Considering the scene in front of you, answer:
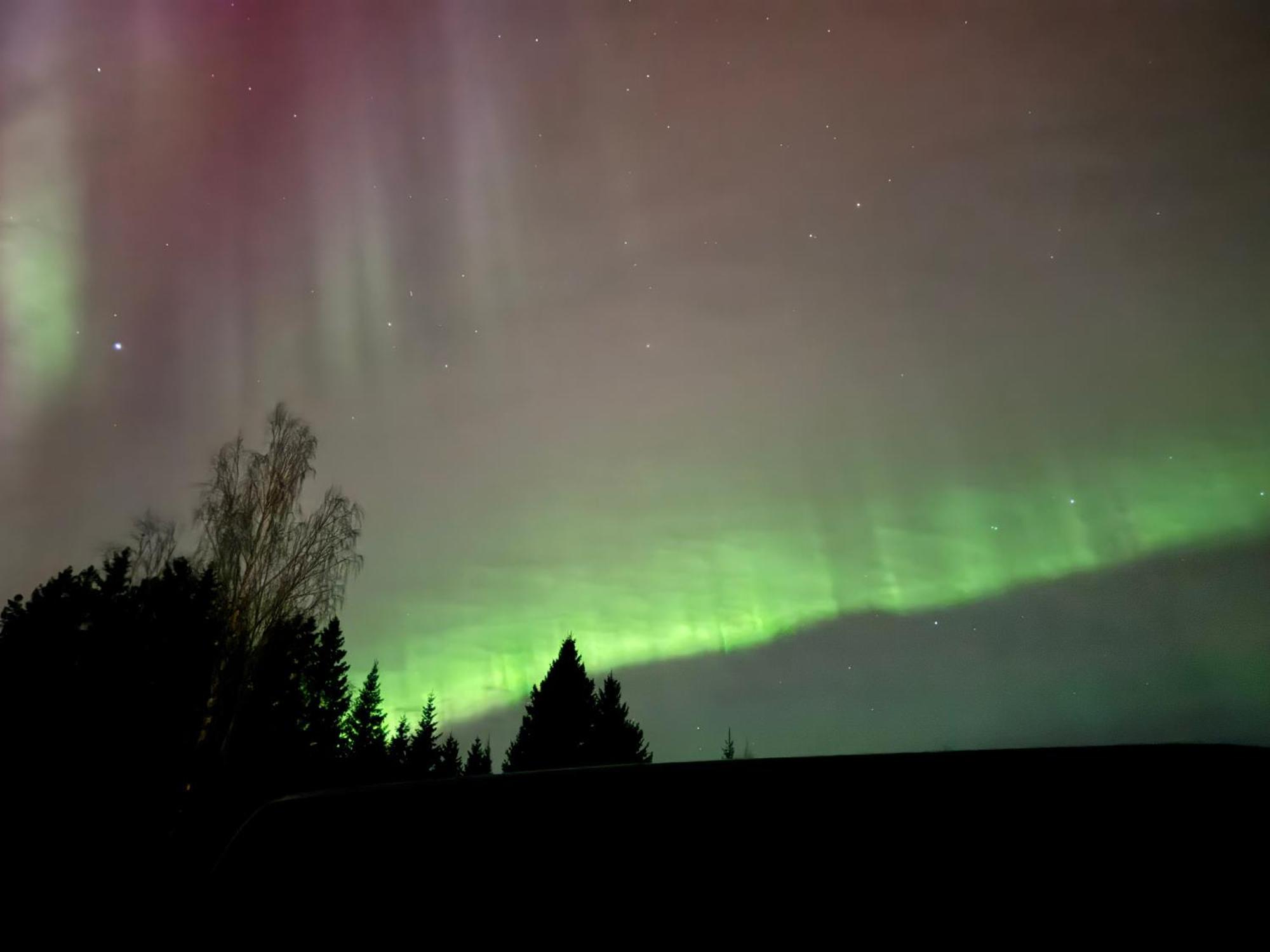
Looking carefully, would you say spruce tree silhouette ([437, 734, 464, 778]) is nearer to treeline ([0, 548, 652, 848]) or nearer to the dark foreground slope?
treeline ([0, 548, 652, 848])

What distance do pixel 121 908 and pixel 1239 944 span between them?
2540 millimetres

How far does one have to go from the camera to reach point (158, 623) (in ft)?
106

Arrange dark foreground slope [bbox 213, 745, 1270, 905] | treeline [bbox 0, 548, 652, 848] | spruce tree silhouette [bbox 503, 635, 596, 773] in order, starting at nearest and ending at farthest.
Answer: dark foreground slope [bbox 213, 745, 1270, 905] → treeline [bbox 0, 548, 652, 848] → spruce tree silhouette [bbox 503, 635, 596, 773]

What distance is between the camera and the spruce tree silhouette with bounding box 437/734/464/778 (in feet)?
208

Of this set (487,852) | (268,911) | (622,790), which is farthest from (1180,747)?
(268,911)

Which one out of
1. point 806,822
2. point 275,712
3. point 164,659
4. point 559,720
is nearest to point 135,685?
point 164,659

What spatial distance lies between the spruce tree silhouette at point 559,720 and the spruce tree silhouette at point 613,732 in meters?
0.86

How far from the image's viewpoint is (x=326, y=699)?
203 ft

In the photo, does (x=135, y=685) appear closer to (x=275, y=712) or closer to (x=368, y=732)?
(x=275, y=712)

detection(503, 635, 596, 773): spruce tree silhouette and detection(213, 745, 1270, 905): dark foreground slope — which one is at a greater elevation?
detection(503, 635, 596, 773): spruce tree silhouette

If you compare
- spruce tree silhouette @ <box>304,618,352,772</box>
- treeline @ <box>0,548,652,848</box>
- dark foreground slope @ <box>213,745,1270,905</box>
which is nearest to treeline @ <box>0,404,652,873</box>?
treeline @ <box>0,548,652,848</box>

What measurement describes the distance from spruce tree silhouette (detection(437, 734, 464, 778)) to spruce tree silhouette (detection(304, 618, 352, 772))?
7972mm

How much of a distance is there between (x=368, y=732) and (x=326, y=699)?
423 inches

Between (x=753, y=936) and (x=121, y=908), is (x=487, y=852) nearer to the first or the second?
(x=753, y=936)
